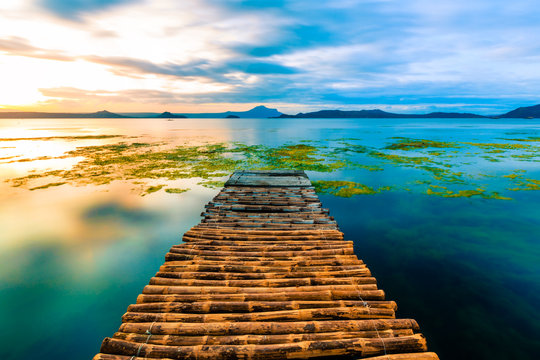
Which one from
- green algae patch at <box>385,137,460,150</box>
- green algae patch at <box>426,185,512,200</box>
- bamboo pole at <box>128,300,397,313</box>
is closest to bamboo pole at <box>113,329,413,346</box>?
bamboo pole at <box>128,300,397,313</box>

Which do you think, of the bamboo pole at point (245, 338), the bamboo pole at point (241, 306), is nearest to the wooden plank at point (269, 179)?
Answer: the bamboo pole at point (241, 306)

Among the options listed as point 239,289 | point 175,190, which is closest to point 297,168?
point 175,190

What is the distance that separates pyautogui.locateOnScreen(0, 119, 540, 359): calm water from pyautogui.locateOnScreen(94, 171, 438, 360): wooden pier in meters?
5.03

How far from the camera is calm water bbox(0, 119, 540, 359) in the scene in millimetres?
10102

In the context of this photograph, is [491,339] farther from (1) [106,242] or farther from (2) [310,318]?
(1) [106,242]

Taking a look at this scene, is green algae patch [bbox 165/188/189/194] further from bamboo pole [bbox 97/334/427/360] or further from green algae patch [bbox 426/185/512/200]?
green algae patch [bbox 426/185/512/200]

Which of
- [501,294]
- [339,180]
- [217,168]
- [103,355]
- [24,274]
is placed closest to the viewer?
[103,355]

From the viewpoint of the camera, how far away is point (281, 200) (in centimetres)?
1617

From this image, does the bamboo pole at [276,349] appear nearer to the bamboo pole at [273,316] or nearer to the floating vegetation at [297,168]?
the bamboo pole at [273,316]

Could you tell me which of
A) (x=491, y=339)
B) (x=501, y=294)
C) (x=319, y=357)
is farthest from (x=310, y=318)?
(x=501, y=294)

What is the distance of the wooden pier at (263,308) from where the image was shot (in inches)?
225

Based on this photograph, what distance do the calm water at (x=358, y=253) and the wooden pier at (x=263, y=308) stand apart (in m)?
5.03

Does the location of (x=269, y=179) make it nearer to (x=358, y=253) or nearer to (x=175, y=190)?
(x=358, y=253)

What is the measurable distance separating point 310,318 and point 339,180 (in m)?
24.7
